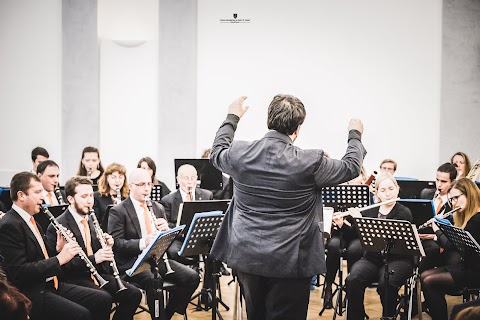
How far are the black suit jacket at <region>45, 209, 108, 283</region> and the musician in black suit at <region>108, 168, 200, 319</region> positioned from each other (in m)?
0.29

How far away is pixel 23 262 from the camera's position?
4.28 metres

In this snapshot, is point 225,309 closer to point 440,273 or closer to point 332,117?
point 440,273

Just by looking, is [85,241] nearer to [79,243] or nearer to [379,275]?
[79,243]

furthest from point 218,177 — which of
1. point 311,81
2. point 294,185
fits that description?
point 294,185

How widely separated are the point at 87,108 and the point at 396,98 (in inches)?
174

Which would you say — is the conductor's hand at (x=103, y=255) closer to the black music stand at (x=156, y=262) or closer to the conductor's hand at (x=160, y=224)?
the black music stand at (x=156, y=262)

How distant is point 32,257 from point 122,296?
831 mm

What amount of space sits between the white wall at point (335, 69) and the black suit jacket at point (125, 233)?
4015 millimetres

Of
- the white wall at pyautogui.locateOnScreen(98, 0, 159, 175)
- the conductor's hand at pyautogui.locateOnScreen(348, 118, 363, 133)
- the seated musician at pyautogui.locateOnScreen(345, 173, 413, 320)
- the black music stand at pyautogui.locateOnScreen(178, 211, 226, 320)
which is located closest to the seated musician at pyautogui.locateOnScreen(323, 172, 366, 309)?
the seated musician at pyautogui.locateOnScreen(345, 173, 413, 320)

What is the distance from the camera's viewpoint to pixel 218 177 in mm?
7285

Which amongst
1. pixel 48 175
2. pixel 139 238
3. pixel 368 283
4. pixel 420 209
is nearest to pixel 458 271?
pixel 420 209

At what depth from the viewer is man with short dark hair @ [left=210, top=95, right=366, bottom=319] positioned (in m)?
2.98

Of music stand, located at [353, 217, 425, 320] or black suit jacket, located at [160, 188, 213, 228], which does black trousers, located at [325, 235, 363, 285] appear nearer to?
music stand, located at [353, 217, 425, 320]

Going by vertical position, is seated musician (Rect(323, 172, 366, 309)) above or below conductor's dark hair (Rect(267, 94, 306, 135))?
below
